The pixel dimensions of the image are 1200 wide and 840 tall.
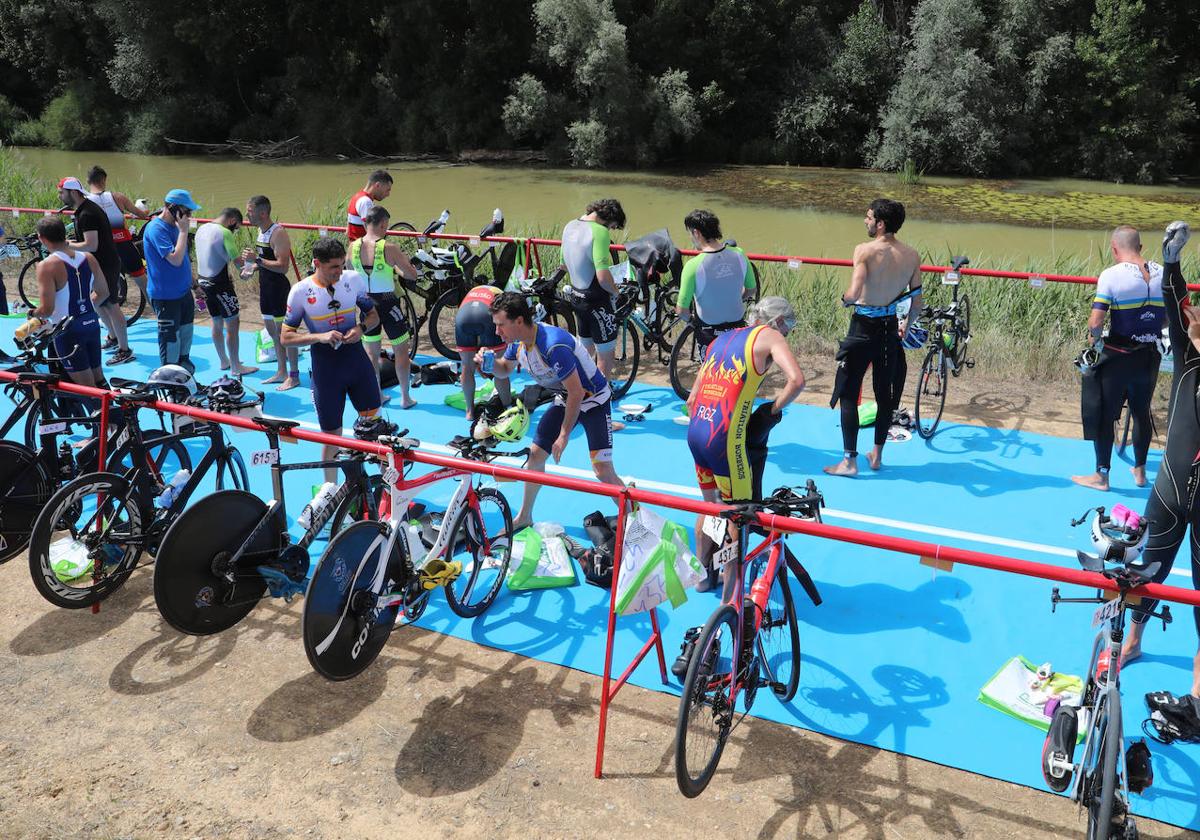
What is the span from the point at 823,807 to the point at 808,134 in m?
30.0

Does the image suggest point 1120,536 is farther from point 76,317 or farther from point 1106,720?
point 76,317

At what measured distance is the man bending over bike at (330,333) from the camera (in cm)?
617

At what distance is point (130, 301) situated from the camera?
42.2 feet

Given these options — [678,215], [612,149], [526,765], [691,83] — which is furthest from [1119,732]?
[691,83]

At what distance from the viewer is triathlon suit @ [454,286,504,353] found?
7527 millimetres

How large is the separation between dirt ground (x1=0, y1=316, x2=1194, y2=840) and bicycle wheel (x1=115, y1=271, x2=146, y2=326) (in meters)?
7.59

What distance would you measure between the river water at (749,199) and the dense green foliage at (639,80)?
1.52 m

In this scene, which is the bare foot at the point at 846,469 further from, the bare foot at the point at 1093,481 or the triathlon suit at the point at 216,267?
the triathlon suit at the point at 216,267

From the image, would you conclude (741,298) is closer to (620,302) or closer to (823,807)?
(620,302)

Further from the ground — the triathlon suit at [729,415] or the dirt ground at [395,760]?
the triathlon suit at [729,415]

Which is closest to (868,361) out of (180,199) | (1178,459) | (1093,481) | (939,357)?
(939,357)

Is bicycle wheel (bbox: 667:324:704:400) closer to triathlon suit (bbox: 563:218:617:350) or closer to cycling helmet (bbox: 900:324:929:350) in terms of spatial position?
triathlon suit (bbox: 563:218:617:350)

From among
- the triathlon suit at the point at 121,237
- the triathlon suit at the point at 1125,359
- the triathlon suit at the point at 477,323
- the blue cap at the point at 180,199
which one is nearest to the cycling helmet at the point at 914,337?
the triathlon suit at the point at 1125,359

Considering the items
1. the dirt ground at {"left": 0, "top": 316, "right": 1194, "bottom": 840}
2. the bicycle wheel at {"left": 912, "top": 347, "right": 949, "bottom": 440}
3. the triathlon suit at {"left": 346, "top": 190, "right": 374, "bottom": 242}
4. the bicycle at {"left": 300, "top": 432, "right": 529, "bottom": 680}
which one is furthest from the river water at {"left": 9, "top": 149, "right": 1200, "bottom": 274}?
the dirt ground at {"left": 0, "top": 316, "right": 1194, "bottom": 840}
